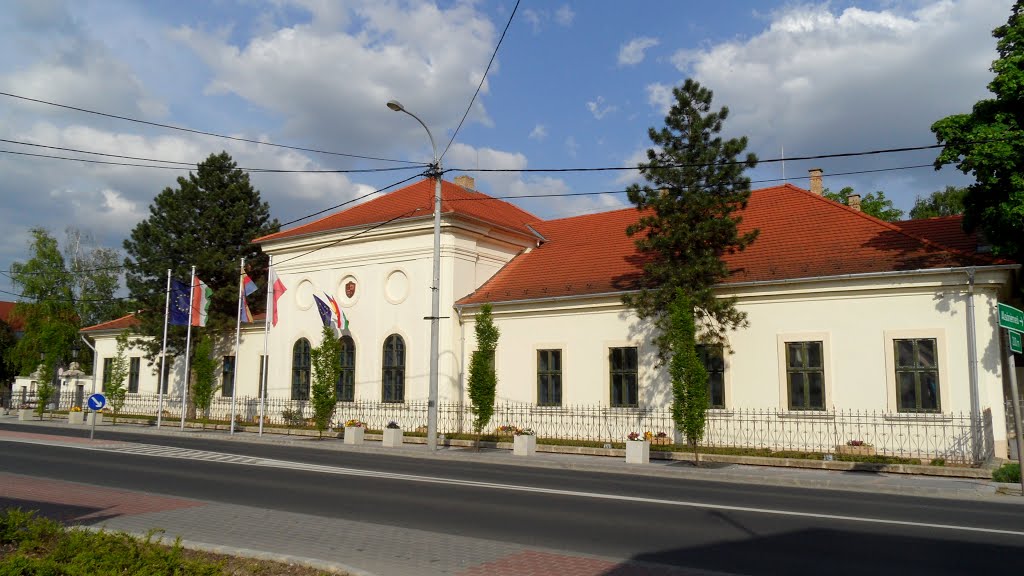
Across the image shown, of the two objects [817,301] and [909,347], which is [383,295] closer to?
[817,301]

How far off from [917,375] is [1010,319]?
534cm

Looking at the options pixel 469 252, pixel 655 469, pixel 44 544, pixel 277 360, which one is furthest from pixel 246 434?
pixel 44 544

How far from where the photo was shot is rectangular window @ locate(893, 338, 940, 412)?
63.9 feet

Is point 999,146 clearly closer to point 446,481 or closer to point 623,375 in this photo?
point 623,375

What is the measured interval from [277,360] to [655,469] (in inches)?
824

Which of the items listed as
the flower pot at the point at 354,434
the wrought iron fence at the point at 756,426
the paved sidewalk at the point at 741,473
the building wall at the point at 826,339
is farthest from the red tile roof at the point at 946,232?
the flower pot at the point at 354,434

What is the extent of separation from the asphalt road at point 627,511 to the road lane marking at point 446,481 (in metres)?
0.05

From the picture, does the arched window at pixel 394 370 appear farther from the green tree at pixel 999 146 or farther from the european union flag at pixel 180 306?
the green tree at pixel 999 146

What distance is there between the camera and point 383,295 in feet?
99.7

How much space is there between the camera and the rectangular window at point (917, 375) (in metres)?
19.5

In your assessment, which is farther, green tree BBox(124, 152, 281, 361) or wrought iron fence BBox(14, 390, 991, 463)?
green tree BBox(124, 152, 281, 361)

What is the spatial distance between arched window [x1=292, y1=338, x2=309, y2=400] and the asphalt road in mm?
13902

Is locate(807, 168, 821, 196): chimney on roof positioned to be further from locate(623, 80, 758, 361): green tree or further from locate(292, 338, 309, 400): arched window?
locate(292, 338, 309, 400): arched window

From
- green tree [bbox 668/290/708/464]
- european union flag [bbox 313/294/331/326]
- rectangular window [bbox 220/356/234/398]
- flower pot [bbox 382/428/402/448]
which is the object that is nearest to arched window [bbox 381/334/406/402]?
european union flag [bbox 313/294/331/326]
